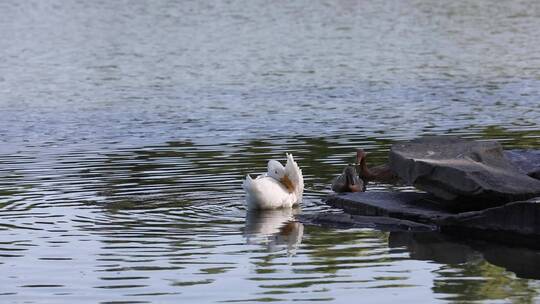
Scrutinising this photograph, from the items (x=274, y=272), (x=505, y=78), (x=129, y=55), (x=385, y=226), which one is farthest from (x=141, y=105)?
(x=274, y=272)

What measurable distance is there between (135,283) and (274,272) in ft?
4.30

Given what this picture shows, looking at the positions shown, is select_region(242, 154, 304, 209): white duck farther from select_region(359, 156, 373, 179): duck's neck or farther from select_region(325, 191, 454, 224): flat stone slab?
select_region(359, 156, 373, 179): duck's neck

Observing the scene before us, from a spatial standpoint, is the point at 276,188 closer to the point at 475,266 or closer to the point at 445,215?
the point at 445,215

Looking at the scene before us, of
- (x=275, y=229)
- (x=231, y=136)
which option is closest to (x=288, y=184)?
(x=275, y=229)

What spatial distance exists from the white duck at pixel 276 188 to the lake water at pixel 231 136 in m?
0.21

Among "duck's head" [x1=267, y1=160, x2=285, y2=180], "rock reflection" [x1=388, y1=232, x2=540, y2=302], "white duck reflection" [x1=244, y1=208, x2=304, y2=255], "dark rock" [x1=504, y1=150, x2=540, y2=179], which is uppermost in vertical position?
"dark rock" [x1=504, y1=150, x2=540, y2=179]

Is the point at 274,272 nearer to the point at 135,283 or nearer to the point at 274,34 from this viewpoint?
the point at 135,283

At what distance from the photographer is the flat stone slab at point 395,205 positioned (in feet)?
50.4

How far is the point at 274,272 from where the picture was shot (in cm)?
1276

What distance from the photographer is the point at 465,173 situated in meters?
15.0

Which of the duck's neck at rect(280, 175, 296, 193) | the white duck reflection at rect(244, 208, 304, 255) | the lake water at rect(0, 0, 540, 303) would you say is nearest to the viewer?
the lake water at rect(0, 0, 540, 303)

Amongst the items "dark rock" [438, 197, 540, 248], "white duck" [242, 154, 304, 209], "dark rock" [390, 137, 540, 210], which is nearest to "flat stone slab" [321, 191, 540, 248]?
"dark rock" [438, 197, 540, 248]

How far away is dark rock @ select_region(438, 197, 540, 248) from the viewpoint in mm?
14250

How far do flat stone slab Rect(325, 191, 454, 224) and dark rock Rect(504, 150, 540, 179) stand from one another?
127cm
